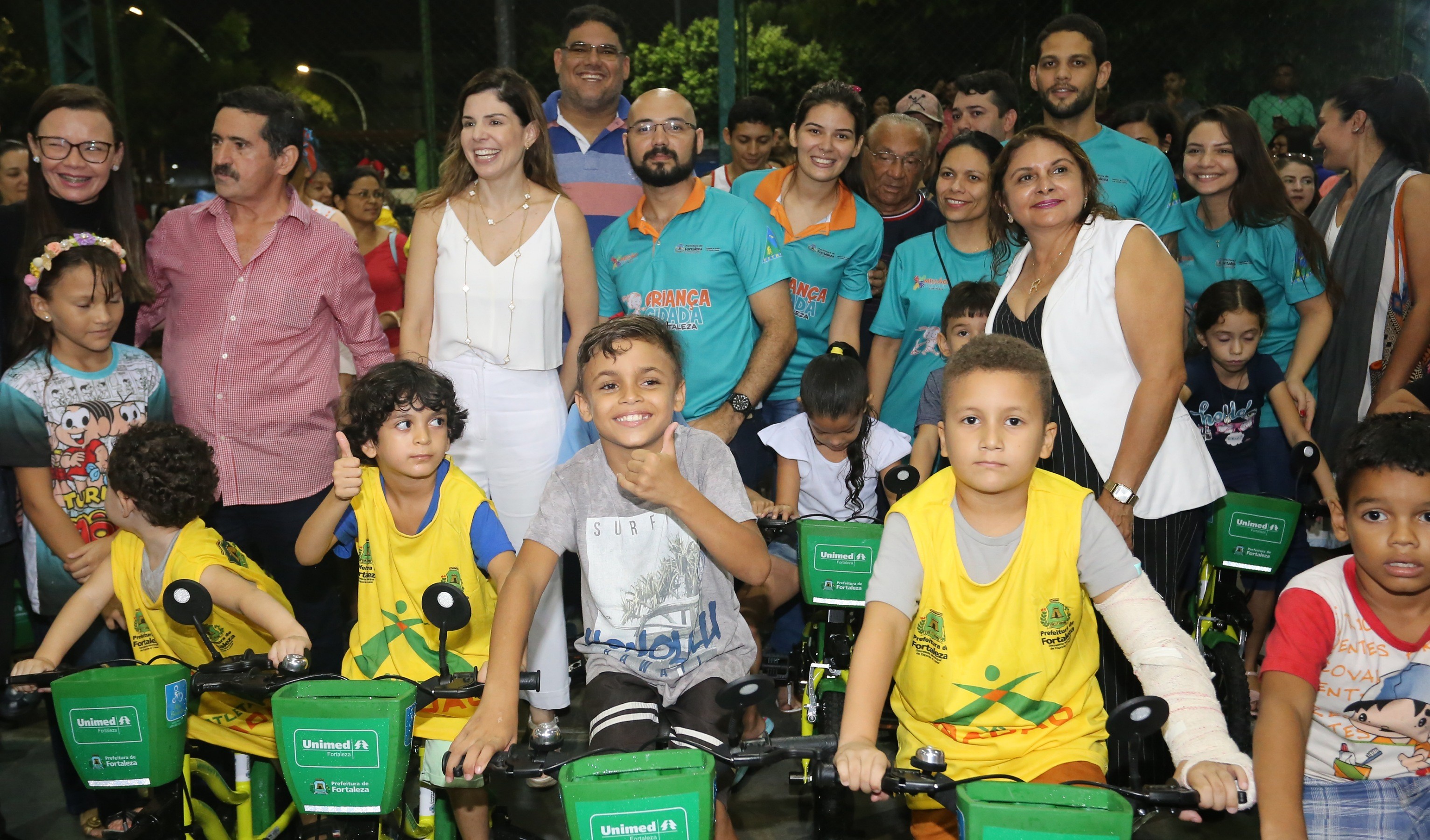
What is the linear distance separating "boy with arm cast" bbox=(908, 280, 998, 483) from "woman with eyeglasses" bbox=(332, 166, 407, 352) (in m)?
3.22

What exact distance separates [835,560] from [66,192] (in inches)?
109

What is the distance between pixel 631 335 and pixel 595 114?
7.25 ft

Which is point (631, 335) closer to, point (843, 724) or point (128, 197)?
point (843, 724)

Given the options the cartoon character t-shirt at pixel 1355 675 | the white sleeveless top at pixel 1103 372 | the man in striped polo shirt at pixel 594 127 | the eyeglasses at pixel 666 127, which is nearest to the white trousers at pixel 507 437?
the eyeglasses at pixel 666 127

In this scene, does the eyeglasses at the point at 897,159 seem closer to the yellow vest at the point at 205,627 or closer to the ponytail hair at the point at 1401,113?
the ponytail hair at the point at 1401,113

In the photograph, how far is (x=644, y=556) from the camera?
111 inches

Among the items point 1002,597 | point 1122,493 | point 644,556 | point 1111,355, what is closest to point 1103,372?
point 1111,355

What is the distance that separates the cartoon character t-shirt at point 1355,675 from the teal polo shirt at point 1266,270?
84.3 inches

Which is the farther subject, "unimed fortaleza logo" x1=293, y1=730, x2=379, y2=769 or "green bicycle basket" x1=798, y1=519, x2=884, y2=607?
"green bicycle basket" x1=798, y1=519, x2=884, y2=607

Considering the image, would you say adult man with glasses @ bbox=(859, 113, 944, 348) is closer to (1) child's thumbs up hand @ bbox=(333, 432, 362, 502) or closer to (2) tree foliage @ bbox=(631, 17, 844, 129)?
(1) child's thumbs up hand @ bbox=(333, 432, 362, 502)

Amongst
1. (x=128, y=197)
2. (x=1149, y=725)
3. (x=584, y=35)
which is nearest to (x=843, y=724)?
(x=1149, y=725)

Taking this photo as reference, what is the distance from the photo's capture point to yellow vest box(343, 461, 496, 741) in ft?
9.95

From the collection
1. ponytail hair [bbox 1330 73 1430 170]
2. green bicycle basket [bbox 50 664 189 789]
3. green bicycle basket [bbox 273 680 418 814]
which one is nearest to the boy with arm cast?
ponytail hair [bbox 1330 73 1430 170]

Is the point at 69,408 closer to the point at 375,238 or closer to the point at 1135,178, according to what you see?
the point at 375,238
